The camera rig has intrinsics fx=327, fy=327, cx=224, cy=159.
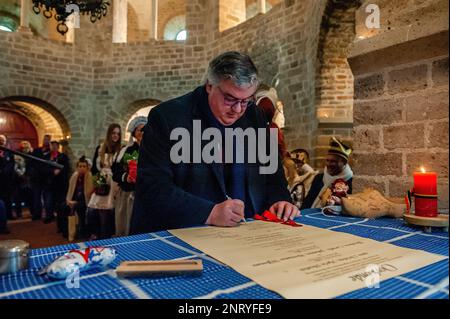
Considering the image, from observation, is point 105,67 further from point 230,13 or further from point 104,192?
point 104,192

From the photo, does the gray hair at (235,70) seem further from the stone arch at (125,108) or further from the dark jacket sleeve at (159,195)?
the stone arch at (125,108)

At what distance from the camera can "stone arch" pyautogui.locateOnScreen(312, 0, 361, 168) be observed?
5.87 metres

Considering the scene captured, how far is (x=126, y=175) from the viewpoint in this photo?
3971mm

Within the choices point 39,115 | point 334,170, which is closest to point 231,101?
point 334,170

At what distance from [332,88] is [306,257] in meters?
5.69

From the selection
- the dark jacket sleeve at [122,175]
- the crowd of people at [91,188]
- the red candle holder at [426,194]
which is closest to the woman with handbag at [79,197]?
the crowd of people at [91,188]

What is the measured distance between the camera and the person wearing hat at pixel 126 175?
13.0 feet

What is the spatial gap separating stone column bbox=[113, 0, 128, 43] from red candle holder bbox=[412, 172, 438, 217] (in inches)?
425

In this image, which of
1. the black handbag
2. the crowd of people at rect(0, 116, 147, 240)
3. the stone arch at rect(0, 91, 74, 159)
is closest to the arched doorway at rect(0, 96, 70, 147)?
the stone arch at rect(0, 91, 74, 159)

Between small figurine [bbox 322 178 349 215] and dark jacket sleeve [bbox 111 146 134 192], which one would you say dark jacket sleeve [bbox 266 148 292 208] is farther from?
dark jacket sleeve [bbox 111 146 134 192]

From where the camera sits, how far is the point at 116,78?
10.3 metres

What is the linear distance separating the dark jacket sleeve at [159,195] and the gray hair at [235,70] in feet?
1.25

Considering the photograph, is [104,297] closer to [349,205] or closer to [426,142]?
[349,205]

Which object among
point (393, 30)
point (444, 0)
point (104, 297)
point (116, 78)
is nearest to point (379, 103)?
point (393, 30)
